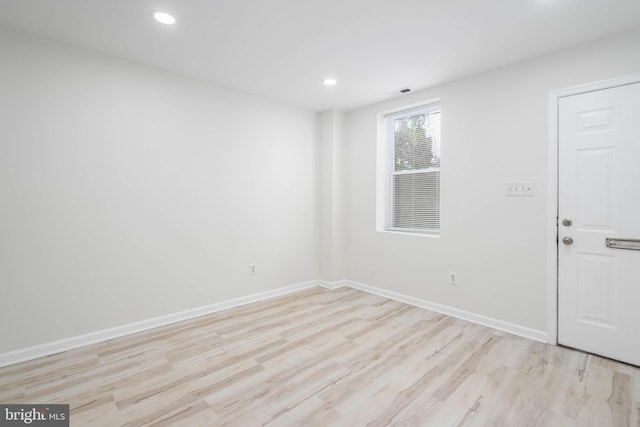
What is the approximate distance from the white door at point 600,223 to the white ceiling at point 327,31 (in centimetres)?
62

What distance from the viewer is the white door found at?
231 centimetres

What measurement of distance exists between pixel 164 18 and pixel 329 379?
2893 millimetres

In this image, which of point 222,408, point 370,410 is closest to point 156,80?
point 222,408

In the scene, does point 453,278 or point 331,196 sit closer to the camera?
point 453,278

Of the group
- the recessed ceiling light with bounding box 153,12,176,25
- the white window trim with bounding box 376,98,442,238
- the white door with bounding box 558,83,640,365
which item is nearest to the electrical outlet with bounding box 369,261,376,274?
the white window trim with bounding box 376,98,442,238

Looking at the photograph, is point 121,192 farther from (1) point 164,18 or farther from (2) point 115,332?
(1) point 164,18

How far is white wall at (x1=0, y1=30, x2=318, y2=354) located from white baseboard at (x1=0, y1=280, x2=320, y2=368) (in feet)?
0.18

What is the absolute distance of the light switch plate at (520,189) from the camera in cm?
278

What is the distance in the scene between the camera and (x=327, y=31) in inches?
93.9

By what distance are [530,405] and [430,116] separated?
305 centimetres

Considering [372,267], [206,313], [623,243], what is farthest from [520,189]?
[206,313]

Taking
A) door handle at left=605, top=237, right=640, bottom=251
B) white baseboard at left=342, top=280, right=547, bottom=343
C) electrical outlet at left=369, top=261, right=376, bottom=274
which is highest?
door handle at left=605, top=237, right=640, bottom=251

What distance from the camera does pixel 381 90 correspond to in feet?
11.9

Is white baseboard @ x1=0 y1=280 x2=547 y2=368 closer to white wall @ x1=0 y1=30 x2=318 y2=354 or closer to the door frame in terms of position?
white wall @ x1=0 y1=30 x2=318 y2=354
